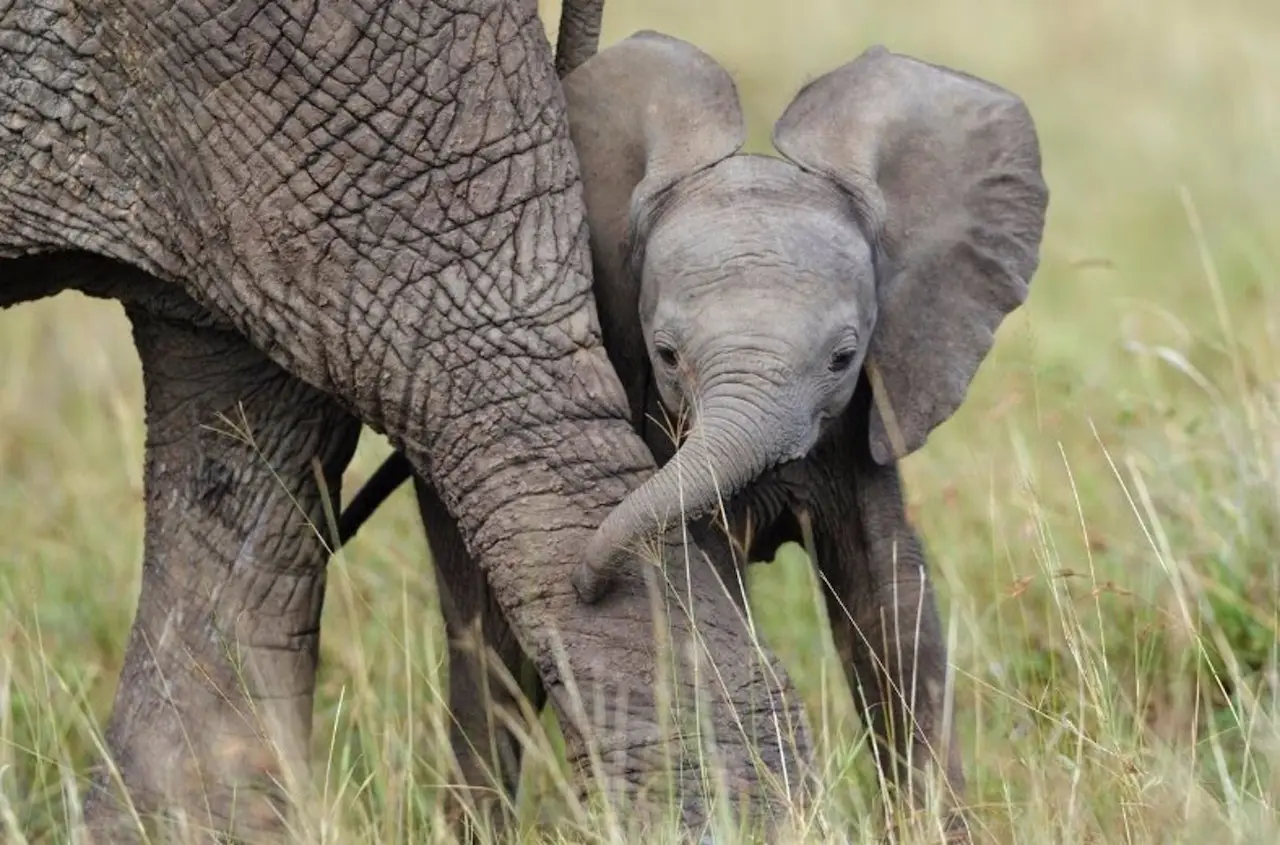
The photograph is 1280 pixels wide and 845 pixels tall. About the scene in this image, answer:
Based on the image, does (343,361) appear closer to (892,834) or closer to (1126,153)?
(892,834)

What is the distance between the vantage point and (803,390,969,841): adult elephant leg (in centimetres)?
432

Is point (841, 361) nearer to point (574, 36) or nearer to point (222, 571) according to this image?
point (574, 36)

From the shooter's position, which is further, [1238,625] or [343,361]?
[1238,625]

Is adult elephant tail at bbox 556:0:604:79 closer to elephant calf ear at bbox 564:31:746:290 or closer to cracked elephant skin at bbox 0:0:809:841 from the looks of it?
elephant calf ear at bbox 564:31:746:290

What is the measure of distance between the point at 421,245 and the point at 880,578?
3.10 feet

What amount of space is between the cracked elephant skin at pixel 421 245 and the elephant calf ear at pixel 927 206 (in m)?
0.43

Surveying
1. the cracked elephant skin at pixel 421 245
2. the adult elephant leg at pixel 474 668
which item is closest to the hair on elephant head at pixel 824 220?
the cracked elephant skin at pixel 421 245

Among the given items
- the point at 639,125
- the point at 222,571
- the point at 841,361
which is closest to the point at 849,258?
the point at 841,361

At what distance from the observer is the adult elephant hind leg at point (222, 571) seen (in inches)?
176

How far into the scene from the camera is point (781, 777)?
3959 mm

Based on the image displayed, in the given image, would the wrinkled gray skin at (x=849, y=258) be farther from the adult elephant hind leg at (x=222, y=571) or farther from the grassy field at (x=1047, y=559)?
the adult elephant hind leg at (x=222, y=571)

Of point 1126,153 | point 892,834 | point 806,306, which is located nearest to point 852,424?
point 806,306

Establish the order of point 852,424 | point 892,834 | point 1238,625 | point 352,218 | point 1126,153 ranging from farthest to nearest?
point 1126,153
point 1238,625
point 852,424
point 352,218
point 892,834

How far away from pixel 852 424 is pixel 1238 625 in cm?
104
